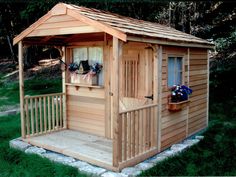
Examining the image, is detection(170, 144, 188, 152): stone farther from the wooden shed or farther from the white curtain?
the white curtain

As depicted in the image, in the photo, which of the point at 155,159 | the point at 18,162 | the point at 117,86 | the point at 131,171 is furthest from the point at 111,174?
the point at 18,162

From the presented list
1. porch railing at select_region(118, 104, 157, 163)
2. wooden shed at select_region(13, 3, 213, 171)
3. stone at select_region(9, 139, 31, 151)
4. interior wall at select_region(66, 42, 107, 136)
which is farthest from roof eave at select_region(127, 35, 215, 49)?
stone at select_region(9, 139, 31, 151)

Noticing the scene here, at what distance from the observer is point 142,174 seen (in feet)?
13.3

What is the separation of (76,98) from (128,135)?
7.79 feet

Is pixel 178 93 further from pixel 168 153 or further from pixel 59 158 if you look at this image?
pixel 59 158

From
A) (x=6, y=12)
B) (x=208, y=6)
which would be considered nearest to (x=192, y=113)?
(x=208, y=6)

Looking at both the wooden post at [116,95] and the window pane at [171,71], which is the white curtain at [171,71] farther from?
the wooden post at [116,95]

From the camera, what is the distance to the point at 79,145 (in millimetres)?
5230

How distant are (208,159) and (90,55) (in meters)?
3.20

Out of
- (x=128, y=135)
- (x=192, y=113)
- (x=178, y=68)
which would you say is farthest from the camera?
(x=192, y=113)

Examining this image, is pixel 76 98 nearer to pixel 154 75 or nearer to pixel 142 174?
pixel 154 75

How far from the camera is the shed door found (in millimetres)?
5133

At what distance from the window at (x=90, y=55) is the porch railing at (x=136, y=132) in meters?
1.53

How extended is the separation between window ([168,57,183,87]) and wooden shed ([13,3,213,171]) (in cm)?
2
